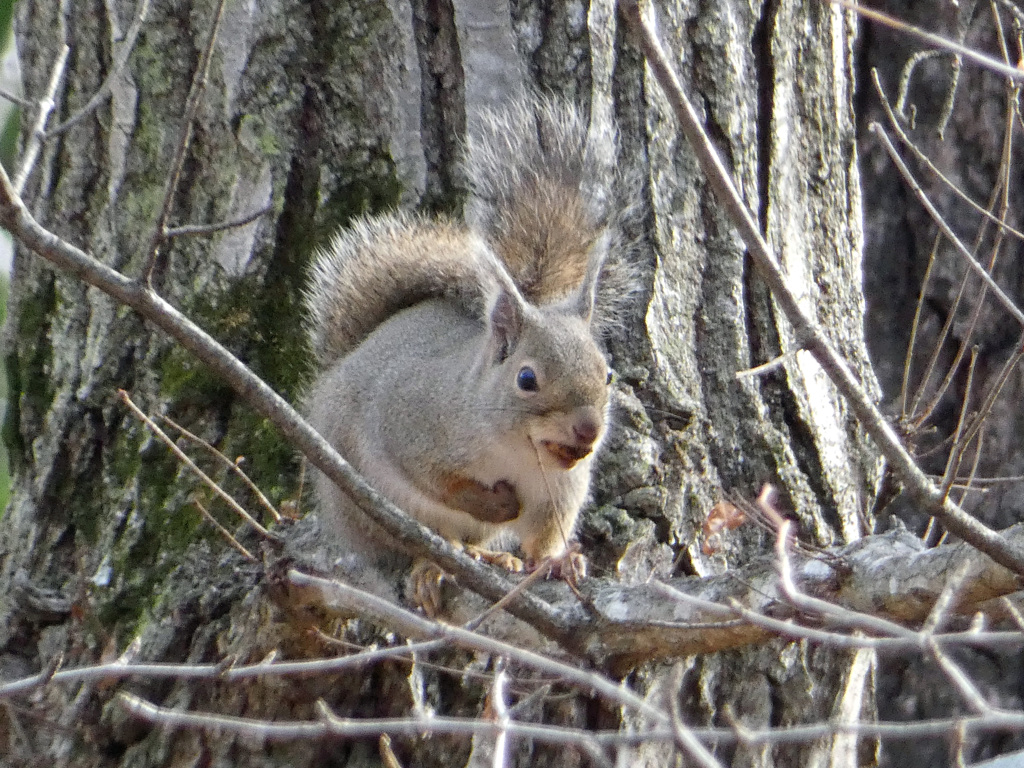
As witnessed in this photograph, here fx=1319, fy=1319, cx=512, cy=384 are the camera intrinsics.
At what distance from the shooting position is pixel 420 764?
6.98 ft

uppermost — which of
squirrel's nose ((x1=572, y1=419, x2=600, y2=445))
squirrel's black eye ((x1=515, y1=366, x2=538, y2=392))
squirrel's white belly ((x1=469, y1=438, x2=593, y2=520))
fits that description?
squirrel's black eye ((x1=515, y1=366, x2=538, y2=392))

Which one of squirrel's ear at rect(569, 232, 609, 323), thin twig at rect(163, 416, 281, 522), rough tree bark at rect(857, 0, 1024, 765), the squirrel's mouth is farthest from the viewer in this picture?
rough tree bark at rect(857, 0, 1024, 765)

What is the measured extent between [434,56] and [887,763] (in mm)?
2202

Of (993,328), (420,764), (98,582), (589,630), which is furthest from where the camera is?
(993,328)

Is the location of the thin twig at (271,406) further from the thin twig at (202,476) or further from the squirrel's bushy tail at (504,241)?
the squirrel's bushy tail at (504,241)

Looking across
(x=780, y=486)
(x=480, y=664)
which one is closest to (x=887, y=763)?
(x=780, y=486)

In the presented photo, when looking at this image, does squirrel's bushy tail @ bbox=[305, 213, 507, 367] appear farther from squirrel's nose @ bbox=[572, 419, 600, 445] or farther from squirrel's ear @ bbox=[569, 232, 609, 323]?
squirrel's nose @ bbox=[572, 419, 600, 445]

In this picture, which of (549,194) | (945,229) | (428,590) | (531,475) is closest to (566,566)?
(428,590)

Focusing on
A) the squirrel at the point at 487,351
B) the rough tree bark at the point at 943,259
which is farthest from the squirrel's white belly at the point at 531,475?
the rough tree bark at the point at 943,259

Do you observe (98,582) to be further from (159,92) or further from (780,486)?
(780,486)

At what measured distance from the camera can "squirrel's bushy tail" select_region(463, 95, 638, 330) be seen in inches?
90.0

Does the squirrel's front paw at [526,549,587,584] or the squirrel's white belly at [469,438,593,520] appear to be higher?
the squirrel's white belly at [469,438,593,520]

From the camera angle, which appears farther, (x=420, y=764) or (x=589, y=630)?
Answer: (x=420, y=764)


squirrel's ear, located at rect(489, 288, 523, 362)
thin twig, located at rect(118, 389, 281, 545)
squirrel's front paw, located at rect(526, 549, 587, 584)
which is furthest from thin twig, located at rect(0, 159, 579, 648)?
squirrel's ear, located at rect(489, 288, 523, 362)
